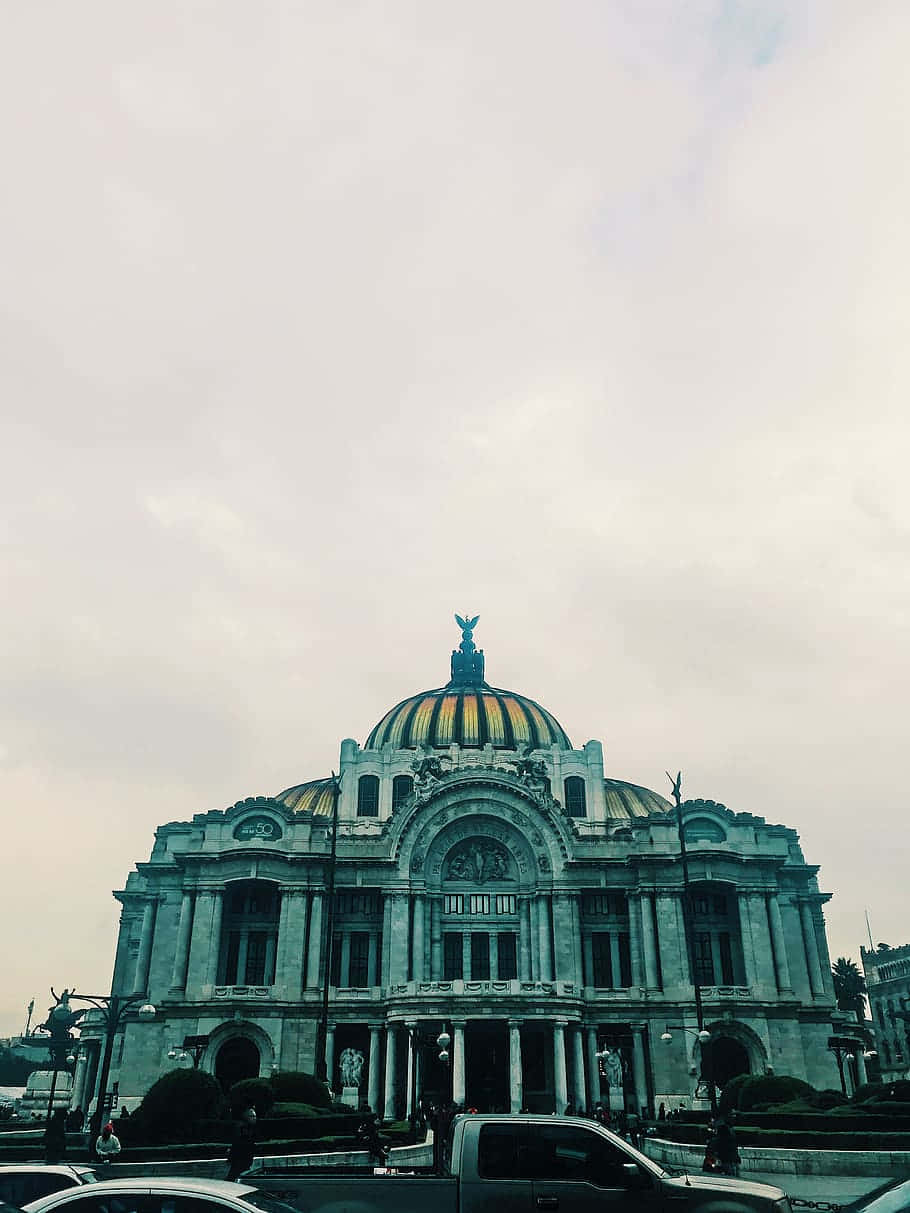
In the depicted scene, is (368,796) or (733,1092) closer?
(733,1092)

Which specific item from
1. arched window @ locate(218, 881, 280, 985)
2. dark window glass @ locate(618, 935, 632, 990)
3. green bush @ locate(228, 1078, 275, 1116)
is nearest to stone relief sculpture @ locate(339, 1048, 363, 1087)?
arched window @ locate(218, 881, 280, 985)

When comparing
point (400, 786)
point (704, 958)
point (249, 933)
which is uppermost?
point (400, 786)

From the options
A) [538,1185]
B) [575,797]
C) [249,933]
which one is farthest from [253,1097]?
[575,797]

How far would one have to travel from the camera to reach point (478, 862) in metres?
63.9

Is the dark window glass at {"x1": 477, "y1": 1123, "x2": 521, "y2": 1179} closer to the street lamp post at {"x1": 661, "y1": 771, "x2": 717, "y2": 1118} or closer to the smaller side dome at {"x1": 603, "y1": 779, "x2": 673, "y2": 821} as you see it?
the street lamp post at {"x1": 661, "y1": 771, "x2": 717, "y2": 1118}

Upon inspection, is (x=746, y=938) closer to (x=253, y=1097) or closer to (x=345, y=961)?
(x=345, y=961)

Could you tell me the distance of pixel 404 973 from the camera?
58.9 meters

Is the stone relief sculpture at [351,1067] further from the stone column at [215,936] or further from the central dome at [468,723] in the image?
the central dome at [468,723]

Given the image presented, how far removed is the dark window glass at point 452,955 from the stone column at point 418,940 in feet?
7.67

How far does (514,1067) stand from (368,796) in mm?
23100

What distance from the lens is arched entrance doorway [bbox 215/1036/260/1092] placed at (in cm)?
5812

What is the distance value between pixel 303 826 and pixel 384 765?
9989 mm

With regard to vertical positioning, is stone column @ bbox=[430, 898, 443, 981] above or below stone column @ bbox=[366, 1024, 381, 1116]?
above

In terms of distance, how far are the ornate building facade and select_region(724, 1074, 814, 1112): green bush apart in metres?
12.4
